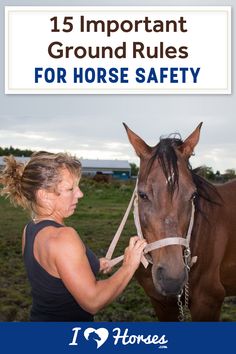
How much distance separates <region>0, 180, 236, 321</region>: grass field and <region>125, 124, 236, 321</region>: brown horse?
5.09 ft

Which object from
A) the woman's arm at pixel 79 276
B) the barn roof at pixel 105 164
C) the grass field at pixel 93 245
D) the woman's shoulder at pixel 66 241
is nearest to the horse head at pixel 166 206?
the woman's arm at pixel 79 276

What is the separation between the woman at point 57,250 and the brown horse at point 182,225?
72 centimetres

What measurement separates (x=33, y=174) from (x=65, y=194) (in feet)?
0.73

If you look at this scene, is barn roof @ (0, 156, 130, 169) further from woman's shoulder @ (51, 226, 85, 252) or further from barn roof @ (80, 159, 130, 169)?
woman's shoulder @ (51, 226, 85, 252)

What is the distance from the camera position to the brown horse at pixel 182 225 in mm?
3250

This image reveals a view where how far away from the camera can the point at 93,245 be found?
10547mm

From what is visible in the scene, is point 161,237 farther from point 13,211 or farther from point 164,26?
point 13,211

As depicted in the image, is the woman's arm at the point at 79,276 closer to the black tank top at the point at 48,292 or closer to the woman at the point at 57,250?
the woman at the point at 57,250

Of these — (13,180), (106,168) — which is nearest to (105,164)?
(106,168)

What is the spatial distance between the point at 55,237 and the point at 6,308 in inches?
176

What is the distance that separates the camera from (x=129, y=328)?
3426mm

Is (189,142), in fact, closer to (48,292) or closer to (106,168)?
(48,292)

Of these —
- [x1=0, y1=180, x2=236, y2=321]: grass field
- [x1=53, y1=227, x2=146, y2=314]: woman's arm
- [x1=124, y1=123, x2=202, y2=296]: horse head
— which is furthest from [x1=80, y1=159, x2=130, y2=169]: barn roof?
[x1=53, y1=227, x2=146, y2=314]: woman's arm

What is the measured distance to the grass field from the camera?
20.1ft
